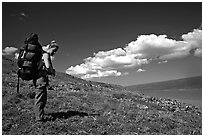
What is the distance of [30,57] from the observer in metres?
13.5

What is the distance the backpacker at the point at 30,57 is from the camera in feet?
44.5

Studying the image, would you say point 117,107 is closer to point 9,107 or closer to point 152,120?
point 152,120

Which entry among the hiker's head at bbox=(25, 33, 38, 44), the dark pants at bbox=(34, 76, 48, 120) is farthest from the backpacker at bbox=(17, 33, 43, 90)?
the dark pants at bbox=(34, 76, 48, 120)

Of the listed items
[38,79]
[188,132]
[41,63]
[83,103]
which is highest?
[41,63]

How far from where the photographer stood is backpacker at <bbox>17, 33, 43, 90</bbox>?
13.6 metres

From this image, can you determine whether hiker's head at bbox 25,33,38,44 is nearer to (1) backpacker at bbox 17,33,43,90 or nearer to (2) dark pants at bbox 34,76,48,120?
(1) backpacker at bbox 17,33,43,90

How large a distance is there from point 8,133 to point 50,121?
217cm

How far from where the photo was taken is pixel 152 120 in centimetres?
1545

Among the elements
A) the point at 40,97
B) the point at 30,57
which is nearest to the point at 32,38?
the point at 30,57

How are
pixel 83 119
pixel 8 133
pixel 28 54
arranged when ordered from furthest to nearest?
pixel 83 119, pixel 28 54, pixel 8 133

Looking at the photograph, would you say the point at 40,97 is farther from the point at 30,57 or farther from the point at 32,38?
the point at 32,38

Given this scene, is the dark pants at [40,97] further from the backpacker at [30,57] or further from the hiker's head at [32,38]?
the hiker's head at [32,38]

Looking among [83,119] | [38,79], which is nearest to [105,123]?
[83,119]

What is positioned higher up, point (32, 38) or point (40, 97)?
point (32, 38)
